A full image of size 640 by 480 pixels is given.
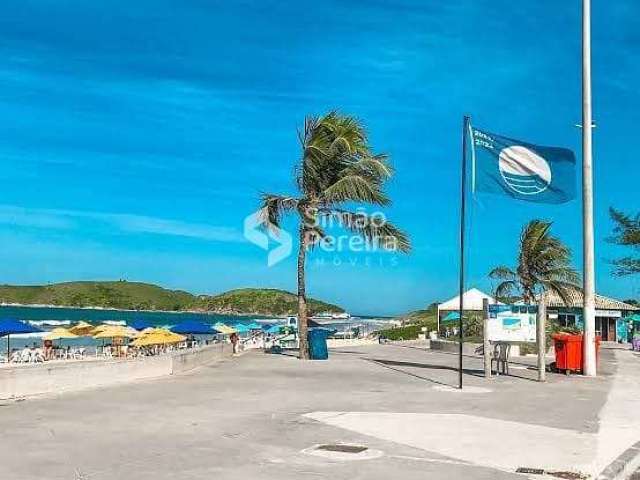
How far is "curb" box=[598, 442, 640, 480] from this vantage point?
8445 mm

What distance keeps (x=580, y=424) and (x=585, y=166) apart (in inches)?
490

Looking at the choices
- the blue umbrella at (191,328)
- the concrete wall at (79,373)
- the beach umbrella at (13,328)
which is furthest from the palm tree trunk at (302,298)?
the blue umbrella at (191,328)

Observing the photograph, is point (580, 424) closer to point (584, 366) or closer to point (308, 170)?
point (584, 366)

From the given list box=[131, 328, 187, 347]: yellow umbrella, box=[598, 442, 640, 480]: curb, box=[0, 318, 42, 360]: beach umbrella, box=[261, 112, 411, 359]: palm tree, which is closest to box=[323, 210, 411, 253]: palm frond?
box=[261, 112, 411, 359]: palm tree

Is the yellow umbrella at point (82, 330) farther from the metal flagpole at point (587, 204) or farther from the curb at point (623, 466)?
the curb at point (623, 466)

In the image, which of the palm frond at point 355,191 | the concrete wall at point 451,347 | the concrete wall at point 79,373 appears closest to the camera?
the concrete wall at point 79,373

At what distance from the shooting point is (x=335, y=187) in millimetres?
25781

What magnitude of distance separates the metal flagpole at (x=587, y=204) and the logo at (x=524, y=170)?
3058 millimetres

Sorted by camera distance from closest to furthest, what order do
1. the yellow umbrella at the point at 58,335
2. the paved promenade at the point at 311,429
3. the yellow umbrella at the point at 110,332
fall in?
the paved promenade at the point at 311,429
the yellow umbrella at the point at 58,335
the yellow umbrella at the point at 110,332

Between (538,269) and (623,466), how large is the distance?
3425 centimetres

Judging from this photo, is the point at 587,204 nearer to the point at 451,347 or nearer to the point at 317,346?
the point at 317,346

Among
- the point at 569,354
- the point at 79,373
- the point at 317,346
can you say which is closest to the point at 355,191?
the point at 317,346

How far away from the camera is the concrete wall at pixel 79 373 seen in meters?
14.1

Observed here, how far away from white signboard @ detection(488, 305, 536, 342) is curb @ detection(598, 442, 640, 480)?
11608mm
